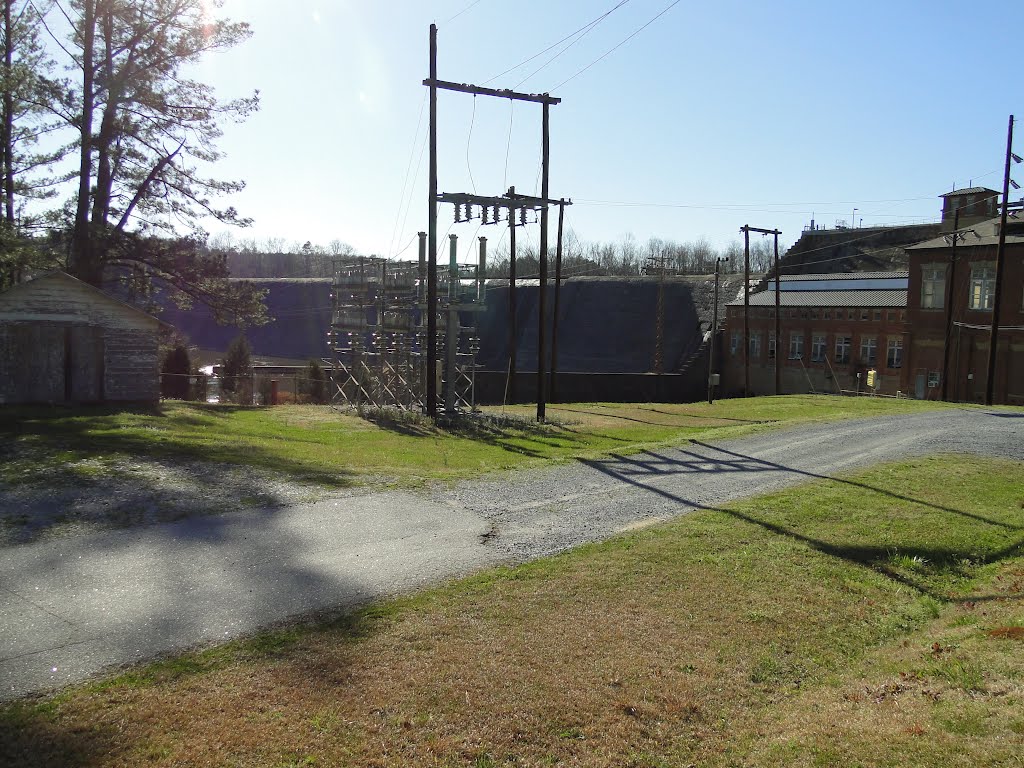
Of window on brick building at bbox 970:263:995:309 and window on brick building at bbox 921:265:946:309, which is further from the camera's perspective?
window on brick building at bbox 921:265:946:309

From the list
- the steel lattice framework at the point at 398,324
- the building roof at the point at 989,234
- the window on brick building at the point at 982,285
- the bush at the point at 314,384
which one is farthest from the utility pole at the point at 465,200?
the window on brick building at the point at 982,285

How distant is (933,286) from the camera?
44281mm

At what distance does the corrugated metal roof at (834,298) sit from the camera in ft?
176

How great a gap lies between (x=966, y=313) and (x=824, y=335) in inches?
559

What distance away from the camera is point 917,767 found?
5059 mm

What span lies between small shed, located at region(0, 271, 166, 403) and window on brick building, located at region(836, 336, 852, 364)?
4470 centimetres

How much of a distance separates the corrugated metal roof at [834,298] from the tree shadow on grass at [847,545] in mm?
41136

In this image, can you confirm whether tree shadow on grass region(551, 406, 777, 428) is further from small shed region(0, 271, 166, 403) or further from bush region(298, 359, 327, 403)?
bush region(298, 359, 327, 403)

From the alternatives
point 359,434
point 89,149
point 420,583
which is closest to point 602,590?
point 420,583

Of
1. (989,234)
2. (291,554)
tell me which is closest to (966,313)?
(989,234)

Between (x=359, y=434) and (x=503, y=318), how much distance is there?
59.6 metres

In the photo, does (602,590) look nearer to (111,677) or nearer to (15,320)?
(111,677)

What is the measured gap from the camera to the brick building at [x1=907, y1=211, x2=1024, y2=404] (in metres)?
40.2

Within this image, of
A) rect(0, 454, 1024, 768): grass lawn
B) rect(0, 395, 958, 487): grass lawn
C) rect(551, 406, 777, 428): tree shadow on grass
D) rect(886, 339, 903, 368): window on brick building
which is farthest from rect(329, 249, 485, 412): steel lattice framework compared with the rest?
rect(886, 339, 903, 368): window on brick building
